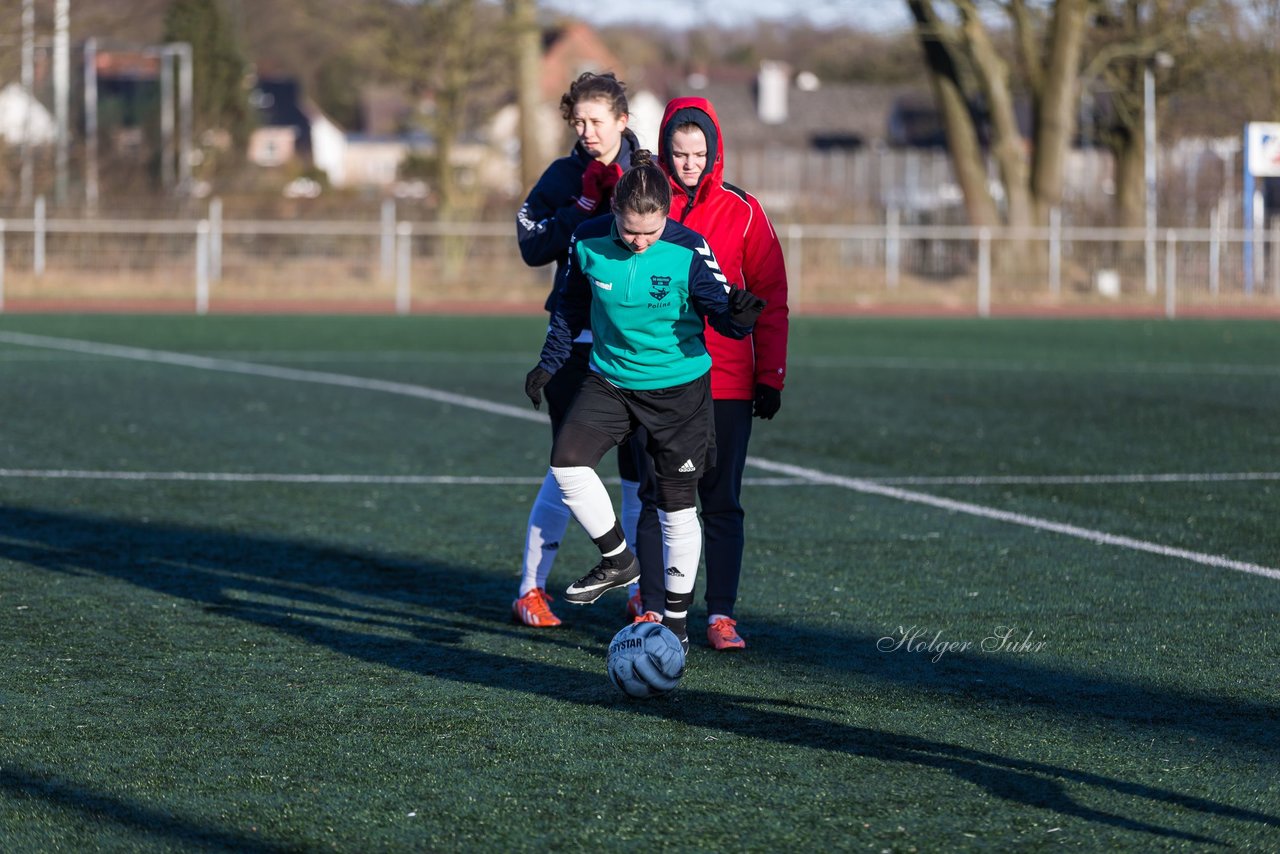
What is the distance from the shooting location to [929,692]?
5.18m

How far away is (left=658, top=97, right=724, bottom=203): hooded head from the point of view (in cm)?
571

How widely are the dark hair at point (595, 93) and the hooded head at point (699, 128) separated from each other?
175mm

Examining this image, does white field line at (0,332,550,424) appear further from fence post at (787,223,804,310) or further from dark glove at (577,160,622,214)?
fence post at (787,223,804,310)

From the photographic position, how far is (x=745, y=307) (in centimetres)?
531

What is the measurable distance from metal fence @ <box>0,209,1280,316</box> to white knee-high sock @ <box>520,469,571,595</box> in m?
24.5

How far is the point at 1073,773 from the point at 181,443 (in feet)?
27.0

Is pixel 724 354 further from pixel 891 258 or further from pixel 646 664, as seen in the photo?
pixel 891 258

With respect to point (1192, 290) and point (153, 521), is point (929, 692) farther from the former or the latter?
point (1192, 290)

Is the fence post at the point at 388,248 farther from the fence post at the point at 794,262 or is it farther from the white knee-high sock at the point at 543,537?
the white knee-high sock at the point at 543,537

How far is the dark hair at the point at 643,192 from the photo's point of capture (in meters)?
5.22

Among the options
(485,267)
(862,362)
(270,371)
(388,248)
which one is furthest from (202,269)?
(862,362)

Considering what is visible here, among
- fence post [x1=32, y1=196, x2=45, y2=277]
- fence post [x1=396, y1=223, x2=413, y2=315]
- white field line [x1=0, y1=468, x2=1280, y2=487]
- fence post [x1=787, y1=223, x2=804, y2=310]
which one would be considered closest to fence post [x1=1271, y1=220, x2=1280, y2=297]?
fence post [x1=787, y1=223, x2=804, y2=310]

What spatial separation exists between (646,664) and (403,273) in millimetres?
26064

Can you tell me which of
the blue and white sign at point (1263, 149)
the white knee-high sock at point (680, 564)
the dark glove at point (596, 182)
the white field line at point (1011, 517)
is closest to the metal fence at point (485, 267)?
the blue and white sign at point (1263, 149)
